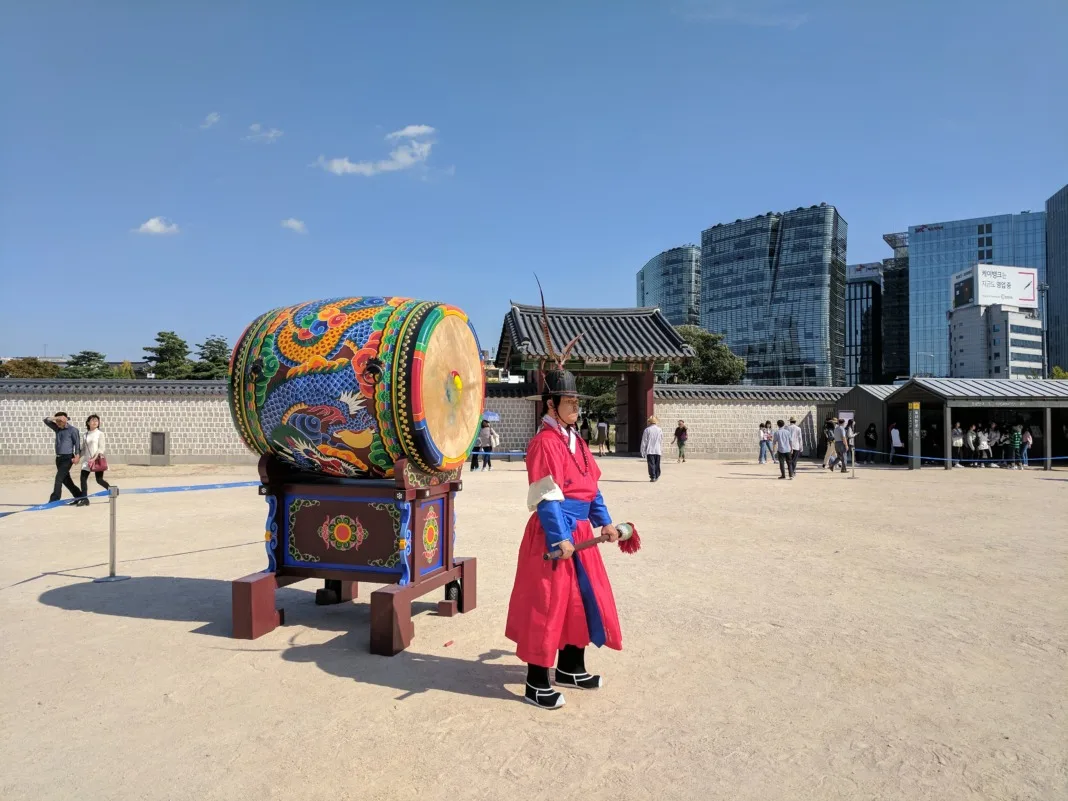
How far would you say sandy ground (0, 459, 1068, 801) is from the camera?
9.20 ft

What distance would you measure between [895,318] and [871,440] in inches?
3460

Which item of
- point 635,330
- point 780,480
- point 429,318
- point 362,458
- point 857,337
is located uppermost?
point 857,337

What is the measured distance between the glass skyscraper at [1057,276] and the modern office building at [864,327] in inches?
772

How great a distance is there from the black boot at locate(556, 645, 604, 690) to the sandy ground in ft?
0.31

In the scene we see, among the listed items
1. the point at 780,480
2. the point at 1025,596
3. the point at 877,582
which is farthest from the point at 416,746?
the point at 780,480

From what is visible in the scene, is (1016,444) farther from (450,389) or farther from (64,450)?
(64,450)

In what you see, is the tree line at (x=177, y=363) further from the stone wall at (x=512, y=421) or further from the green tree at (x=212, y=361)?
the stone wall at (x=512, y=421)

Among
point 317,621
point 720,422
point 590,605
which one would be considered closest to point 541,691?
point 590,605

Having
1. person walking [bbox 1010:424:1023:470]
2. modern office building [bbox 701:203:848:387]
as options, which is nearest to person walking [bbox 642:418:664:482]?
person walking [bbox 1010:424:1023:470]

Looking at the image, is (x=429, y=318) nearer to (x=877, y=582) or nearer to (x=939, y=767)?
(x=939, y=767)

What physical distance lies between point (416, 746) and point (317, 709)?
0.67 m

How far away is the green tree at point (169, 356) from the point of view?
37.9m

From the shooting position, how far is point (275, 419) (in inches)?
184

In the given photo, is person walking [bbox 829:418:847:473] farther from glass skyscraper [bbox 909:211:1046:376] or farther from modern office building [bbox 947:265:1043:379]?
glass skyscraper [bbox 909:211:1046:376]
